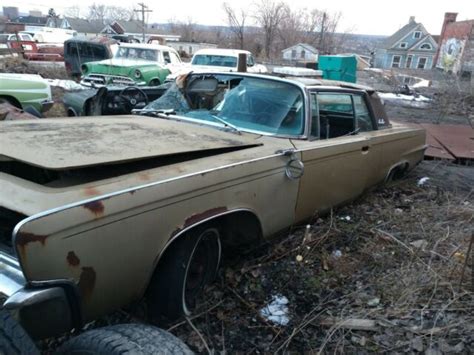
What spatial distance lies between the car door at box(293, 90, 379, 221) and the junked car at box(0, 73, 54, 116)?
4703mm

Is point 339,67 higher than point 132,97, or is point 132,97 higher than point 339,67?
point 339,67

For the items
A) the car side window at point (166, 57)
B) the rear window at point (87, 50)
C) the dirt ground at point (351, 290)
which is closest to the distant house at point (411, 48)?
the car side window at point (166, 57)

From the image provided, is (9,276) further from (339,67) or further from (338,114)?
(339,67)

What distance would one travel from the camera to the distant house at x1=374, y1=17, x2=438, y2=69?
5531 centimetres

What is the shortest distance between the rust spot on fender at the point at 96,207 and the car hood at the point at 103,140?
29 centimetres

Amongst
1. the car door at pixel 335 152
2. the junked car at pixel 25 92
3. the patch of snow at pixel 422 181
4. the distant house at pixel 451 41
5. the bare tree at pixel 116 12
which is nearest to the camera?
the car door at pixel 335 152

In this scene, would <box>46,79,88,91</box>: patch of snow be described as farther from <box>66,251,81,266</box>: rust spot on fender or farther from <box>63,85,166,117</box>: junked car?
<box>66,251,81,266</box>: rust spot on fender

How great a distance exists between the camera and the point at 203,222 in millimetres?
2453

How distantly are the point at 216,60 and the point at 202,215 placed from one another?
1304 cm

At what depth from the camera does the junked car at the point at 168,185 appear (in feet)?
5.97

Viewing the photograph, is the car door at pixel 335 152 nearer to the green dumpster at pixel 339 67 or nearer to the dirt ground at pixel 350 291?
the dirt ground at pixel 350 291

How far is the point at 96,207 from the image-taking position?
1.89 metres

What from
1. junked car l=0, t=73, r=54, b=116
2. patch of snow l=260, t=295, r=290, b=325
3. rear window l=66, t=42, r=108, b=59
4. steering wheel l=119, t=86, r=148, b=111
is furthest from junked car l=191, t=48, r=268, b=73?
patch of snow l=260, t=295, r=290, b=325

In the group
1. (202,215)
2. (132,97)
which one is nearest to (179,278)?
(202,215)
